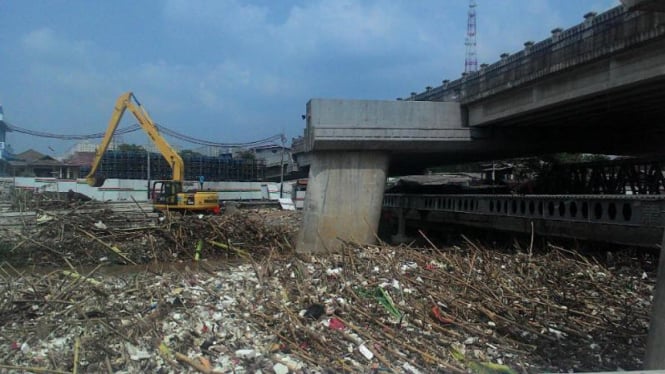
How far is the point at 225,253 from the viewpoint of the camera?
635 inches

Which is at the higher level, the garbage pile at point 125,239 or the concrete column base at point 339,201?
the concrete column base at point 339,201

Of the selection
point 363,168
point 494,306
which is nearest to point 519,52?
point 363,168

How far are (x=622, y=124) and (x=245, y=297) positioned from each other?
12944mm

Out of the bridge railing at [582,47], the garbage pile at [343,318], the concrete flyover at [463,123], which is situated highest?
the bridge railing at [582,47]

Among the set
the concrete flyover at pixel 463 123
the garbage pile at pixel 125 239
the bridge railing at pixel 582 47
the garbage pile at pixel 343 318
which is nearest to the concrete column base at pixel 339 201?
the concrete flyover at pixel 463 123

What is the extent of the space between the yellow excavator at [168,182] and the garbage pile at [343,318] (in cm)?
1297

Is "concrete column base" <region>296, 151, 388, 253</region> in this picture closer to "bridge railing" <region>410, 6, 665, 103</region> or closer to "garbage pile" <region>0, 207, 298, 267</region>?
"garbage pile" <region>0, 207, 298, 267</region>

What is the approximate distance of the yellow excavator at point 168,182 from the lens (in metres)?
24.5

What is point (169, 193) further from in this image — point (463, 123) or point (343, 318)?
point (343, 318)

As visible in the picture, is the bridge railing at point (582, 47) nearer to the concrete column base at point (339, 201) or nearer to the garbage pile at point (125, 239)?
the concrete column base at point (339, 201)

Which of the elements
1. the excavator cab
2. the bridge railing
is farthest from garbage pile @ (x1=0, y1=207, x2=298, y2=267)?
the bridge railing

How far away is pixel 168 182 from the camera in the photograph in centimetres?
2475

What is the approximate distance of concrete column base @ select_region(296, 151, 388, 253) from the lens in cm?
1534

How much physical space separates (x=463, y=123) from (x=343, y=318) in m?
9.70
